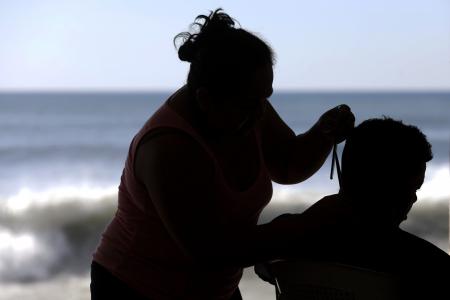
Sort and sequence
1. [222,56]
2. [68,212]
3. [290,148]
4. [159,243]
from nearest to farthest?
→ [222,56] → [159,243] → [290,148] → [68,212]

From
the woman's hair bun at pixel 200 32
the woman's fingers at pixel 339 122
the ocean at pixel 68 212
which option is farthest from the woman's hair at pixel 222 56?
the ocean at pixel 68 212

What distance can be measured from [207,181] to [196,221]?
0.27 ft

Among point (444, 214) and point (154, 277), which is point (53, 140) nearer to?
point (444, 214)

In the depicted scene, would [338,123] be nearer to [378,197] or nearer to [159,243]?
[378,197]

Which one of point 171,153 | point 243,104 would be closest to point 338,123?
point 243,104

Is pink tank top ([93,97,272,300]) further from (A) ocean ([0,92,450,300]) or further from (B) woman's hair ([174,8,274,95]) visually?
(A) ocean ([0,92,450,300])

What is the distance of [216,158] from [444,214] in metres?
4.36

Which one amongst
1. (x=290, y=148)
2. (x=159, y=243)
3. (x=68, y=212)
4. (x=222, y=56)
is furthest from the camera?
(x=68, y=212)

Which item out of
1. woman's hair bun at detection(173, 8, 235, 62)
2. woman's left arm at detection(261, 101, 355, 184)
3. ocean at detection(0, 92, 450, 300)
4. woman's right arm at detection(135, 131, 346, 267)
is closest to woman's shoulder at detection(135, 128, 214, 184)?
woman's right arm at detection(135, 131, 346, 267)

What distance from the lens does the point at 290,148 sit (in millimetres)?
1604

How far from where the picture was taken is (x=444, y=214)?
545 cm

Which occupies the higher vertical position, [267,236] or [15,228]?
[15,228]

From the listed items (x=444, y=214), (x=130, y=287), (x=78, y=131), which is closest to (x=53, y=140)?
(x=78, y=131)

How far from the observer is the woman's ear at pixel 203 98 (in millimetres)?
1301
